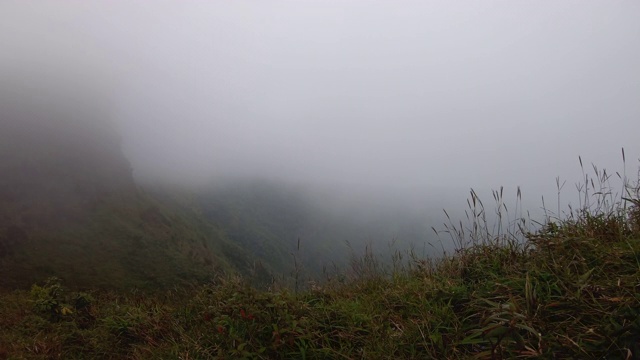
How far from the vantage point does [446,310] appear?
3.02 m

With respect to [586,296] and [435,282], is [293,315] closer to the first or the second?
[435,282]

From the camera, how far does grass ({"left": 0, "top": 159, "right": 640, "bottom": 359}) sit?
243cm

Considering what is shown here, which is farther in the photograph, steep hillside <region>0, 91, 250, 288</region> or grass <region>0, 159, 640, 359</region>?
steep hillside <region>0, 91, 250, 288</region>

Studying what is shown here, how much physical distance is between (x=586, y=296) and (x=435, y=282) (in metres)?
1.11

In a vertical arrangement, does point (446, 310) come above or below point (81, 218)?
above

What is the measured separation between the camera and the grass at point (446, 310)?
7.97 feet

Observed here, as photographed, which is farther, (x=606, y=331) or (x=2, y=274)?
(x=2, y=274)

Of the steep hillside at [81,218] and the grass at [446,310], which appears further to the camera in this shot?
the steep hillside at [81,218]

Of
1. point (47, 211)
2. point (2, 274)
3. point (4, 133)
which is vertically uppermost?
point (4, 133)

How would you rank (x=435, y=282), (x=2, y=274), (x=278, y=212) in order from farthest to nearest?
(x=278, y=212)
(x=2, y=274)
(x=435, y=282)

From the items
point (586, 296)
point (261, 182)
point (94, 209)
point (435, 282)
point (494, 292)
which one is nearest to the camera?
point (586, 296)

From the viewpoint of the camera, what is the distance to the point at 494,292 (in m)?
2.91

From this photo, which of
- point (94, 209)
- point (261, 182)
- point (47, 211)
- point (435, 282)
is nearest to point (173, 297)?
point (435, 282)

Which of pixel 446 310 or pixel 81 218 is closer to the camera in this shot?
pixel 446 310
